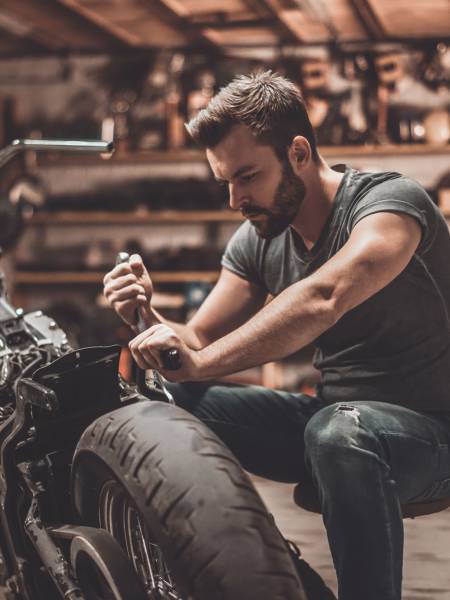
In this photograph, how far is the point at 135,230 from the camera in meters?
5.93

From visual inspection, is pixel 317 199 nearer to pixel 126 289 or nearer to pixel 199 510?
pixel 126 289

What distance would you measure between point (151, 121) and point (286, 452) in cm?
461

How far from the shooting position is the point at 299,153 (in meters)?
1.59

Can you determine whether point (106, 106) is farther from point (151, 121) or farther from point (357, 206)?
point (357, 206)

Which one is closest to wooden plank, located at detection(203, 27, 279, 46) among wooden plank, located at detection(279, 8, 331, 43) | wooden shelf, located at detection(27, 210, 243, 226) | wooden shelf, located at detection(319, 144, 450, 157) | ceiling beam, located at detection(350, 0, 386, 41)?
wooden plank, located at detection(279, 8, 331, 43)

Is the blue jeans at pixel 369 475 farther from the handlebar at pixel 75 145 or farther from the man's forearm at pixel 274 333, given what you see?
the handlebar at pixel 75 145

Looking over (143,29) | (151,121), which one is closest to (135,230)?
(151,121)

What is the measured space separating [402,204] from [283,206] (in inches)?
10.5

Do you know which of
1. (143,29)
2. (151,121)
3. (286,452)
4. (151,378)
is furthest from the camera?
(151,121)

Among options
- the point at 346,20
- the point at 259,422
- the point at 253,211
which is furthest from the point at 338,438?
the point at 346,20

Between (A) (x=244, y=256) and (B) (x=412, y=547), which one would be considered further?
(B) (x=412, y=547)

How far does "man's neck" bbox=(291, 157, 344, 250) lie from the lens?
63.8 inches

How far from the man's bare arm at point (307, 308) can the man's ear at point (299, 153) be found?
0.95 ft

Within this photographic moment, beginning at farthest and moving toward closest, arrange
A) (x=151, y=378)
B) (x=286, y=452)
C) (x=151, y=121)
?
(x=151, y=121) < (x=286, y=452) < (x=151, y=378)
